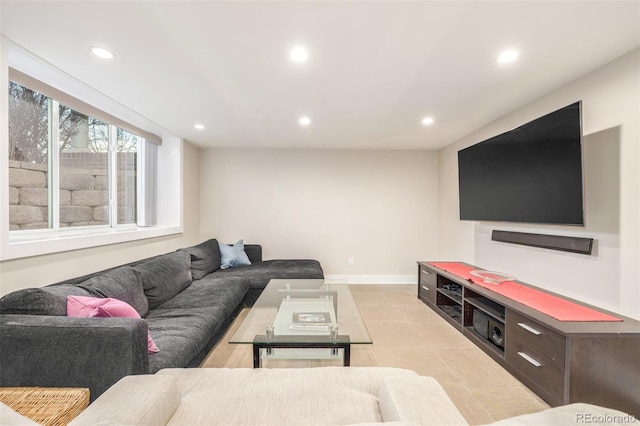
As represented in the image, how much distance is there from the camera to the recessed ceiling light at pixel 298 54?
1930 mm

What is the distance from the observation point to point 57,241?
219 cm

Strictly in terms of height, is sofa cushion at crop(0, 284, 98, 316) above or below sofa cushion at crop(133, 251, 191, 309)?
above

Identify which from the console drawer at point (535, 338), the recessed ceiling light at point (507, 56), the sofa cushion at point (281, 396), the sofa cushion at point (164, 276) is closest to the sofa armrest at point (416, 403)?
the sofa cushion at point (281, 396)

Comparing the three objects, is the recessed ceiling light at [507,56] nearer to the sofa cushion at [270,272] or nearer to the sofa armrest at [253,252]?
the sofa cushion at [270,272]

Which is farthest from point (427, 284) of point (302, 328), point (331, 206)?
point (302, 328)

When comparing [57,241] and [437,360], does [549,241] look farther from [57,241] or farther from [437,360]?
[57,241]

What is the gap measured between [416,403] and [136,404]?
940 mm

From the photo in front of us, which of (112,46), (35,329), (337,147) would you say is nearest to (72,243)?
(35,329)

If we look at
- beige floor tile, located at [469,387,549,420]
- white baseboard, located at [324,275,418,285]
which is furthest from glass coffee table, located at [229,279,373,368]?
white baseboard, located at [324,275,418,285]

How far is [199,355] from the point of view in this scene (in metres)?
2.19

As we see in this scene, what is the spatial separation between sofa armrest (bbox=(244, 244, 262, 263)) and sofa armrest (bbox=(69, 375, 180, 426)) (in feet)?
11.9

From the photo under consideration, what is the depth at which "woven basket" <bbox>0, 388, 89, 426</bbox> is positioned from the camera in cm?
128

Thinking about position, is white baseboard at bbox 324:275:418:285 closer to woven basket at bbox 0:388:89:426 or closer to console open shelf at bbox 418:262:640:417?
console open shelf at bbox 418:262:640:417

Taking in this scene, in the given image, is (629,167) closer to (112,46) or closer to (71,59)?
(112,46)
